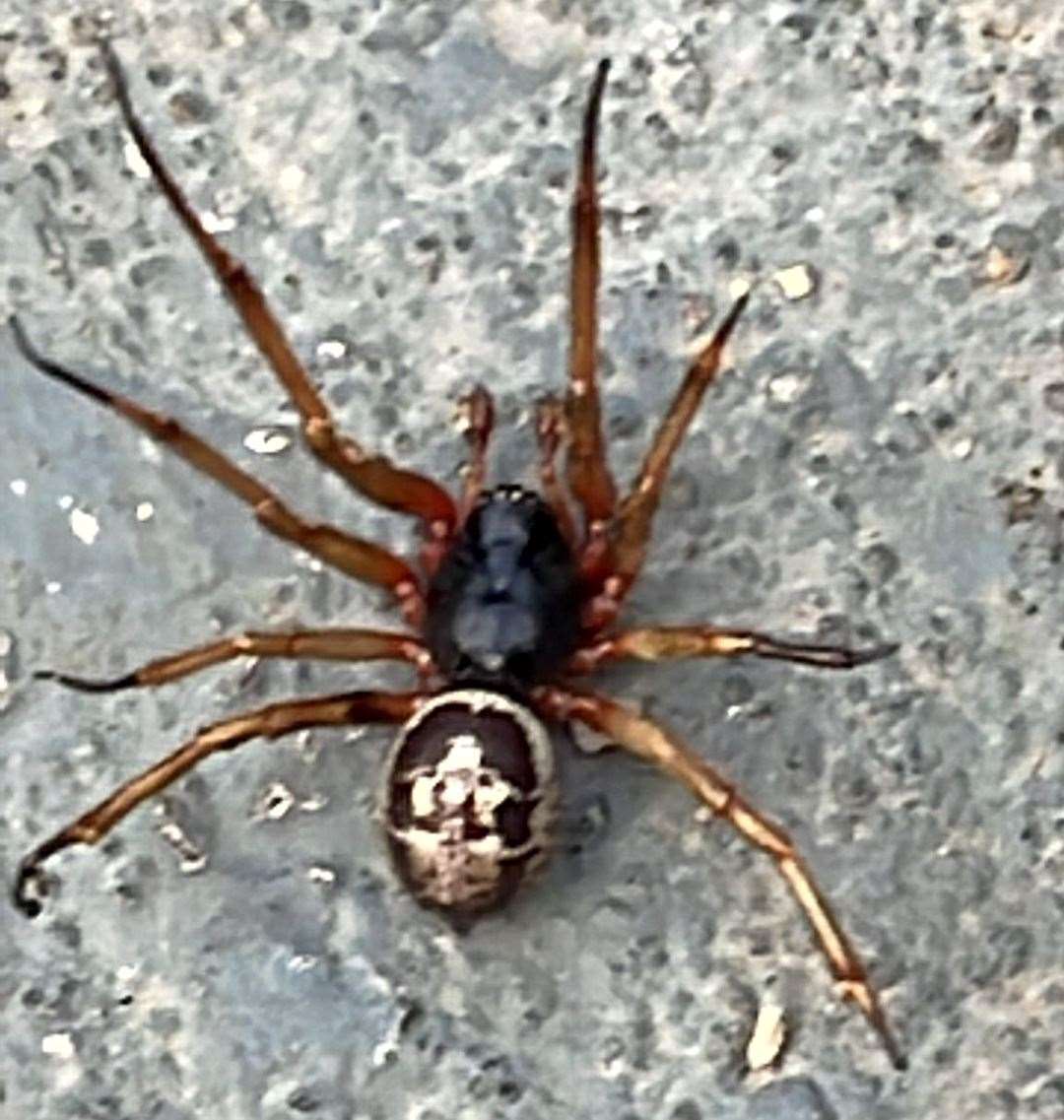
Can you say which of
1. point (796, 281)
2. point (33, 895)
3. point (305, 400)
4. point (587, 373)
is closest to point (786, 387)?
point (796, 281)

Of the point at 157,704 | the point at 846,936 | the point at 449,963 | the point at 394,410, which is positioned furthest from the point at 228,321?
the point at 846,936

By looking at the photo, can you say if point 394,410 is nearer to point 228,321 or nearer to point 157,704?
point 228,321

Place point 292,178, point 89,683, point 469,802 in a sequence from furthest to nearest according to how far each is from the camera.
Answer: point 292,178
point 89,683
point 469,802

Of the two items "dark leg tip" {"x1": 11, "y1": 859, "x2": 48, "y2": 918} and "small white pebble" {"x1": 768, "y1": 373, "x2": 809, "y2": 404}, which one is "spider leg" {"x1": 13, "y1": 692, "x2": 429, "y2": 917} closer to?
"dark leg tip" {"x1": 11, "y1": 859, "x2": 48, "y2": 918}

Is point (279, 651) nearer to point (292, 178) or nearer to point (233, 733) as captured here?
point (233, 733)

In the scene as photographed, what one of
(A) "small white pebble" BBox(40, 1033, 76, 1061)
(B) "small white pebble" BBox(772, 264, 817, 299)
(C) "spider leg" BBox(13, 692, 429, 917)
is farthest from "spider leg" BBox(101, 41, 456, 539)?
(A) "small white pebble" BBox(40, 1033, 76, 1061)

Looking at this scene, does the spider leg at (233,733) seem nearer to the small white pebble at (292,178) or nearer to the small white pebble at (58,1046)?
the small white pebble at (58,1046)
